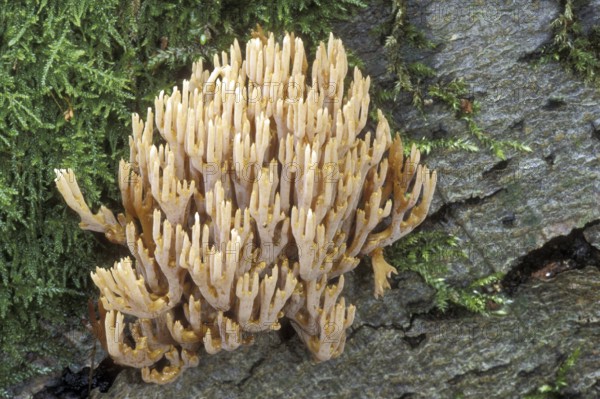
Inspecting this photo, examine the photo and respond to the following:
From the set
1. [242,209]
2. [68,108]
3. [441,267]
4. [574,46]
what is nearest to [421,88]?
[574,46]

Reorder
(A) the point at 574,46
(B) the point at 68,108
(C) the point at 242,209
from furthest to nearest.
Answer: (A) the point at 574,46 < (B) the point at 68,108 < (C) the point at 242,209

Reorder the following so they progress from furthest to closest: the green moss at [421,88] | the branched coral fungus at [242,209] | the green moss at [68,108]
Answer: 1. the green moss at [421,88]
2. the green moss at [68,108]
3. the branched coral fungus at [242,209]

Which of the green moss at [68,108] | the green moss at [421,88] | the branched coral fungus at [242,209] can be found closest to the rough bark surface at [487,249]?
the green moss at [421,88]

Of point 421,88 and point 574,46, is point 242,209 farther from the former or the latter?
point 574,46

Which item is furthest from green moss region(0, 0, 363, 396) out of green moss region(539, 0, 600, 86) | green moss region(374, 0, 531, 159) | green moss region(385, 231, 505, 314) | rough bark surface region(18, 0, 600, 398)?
green moss region(385, 231, 505, 314)

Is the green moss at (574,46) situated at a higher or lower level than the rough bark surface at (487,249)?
higher

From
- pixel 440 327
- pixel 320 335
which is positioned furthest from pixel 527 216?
pixel 320 335

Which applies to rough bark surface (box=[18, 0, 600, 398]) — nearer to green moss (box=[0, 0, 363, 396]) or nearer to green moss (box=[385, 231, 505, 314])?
green moss (box=[385, 231, 505, 314])

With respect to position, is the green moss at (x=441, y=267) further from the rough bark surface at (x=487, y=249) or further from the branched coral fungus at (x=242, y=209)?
the branched coral fungus at (x=242, y=209)
